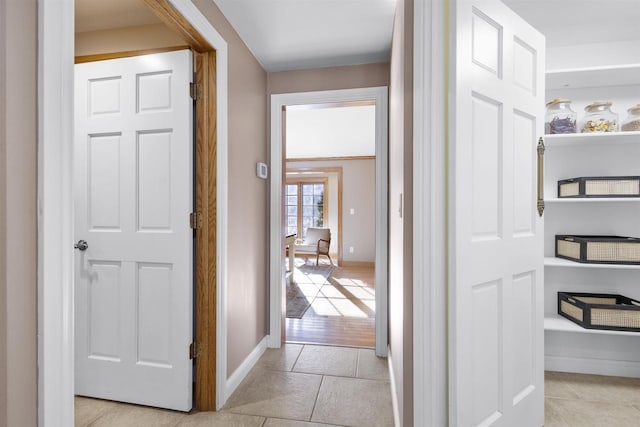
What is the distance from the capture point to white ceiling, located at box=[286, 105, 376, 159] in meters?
3.90

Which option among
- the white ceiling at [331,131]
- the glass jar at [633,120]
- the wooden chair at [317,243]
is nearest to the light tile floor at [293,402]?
the white ceiling at [331,131]

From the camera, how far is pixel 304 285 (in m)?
4.82

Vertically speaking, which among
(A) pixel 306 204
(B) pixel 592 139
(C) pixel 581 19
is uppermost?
(C) pixel 581 19

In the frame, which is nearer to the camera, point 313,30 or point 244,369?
point 313,30

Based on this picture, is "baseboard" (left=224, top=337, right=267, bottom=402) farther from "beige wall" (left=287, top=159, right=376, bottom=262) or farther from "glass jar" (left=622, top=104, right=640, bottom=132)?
"beige wall" (left=287, top=159, right=376, bottom=262)

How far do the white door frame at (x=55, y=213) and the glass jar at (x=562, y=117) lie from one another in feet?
8.73

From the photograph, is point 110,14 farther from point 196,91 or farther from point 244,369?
point 244,369

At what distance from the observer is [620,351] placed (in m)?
2.18

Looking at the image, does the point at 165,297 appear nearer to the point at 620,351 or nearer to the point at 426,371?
the point at 426,371

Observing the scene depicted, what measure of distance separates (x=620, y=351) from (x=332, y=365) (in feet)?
6.77

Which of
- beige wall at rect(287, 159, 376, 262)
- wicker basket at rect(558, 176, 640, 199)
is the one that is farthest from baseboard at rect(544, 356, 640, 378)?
beige wall at rect(287, 159, 376, 262)

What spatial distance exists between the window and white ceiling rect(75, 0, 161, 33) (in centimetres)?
575

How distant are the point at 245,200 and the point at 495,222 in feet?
5.17

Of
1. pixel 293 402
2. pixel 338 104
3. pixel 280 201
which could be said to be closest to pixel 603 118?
pixel 338 104
